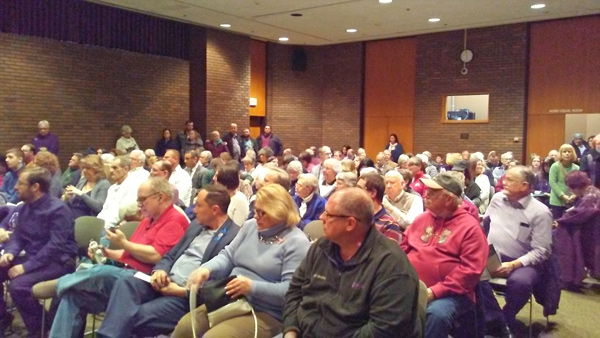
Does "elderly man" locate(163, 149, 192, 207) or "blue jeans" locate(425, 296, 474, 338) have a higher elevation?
"elderly man" locate(163, 149, 192, 207)

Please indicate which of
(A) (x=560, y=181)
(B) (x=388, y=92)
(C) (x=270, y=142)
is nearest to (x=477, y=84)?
(B) (x=388, y=92)

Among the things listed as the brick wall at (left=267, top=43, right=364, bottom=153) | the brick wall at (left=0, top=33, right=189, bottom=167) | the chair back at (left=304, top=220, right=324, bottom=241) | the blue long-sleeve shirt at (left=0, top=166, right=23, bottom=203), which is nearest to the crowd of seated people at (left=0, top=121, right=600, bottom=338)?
the chair back at (left=304, top=220, right=324, bottom=241)

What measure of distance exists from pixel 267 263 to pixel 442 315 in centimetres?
103

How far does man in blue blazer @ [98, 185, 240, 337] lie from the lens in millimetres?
3062

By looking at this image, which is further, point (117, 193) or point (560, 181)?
point (560, 181)

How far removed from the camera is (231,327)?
2826 millimetres

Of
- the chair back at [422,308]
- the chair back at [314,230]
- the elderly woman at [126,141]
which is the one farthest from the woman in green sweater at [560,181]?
the elderly woman at [126,141]

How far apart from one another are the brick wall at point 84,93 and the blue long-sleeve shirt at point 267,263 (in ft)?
27.4

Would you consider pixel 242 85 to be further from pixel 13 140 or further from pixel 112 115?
pixel 13 140

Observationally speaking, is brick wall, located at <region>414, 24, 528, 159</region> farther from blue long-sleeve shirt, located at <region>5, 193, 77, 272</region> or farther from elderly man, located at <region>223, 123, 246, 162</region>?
blue long-sleeve shirt, located at <region>5, 193, 77, 272</region>

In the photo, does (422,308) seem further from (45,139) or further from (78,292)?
(45,139)

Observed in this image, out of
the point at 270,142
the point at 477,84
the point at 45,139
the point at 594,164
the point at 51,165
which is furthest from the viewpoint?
the point at 270,142

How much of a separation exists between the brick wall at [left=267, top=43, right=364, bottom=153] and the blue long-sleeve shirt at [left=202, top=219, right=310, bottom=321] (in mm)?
12276

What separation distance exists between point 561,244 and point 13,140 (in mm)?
9216
